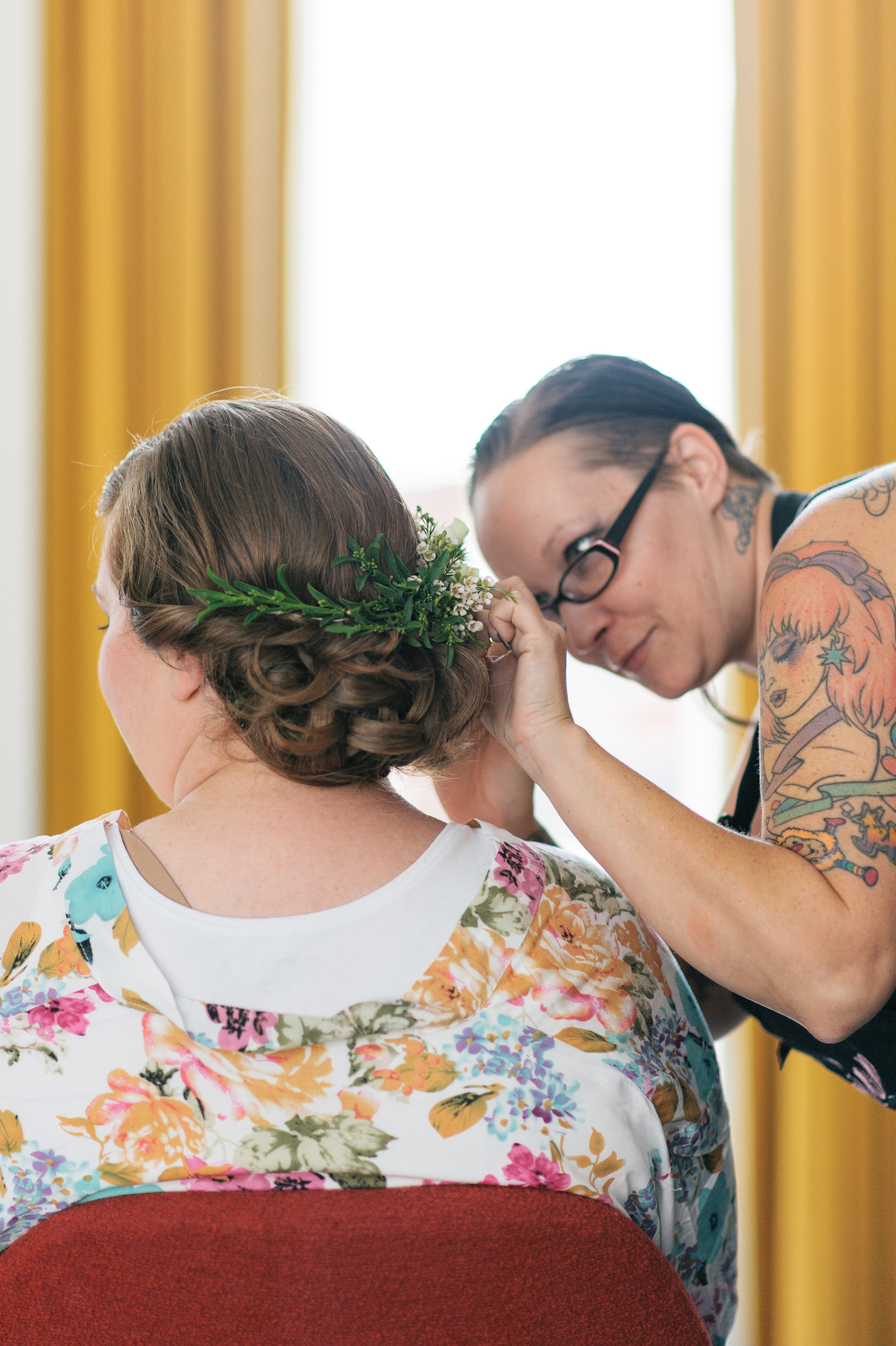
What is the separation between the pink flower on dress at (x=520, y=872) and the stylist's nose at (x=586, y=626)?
0.64m

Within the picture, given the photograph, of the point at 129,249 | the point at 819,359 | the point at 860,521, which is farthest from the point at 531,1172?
the point at 129,249

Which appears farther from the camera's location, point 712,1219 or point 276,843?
point 712,1219

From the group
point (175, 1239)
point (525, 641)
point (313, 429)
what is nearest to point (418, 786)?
point (525, 641)

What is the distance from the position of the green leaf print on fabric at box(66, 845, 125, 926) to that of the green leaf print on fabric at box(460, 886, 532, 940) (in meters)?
0.28

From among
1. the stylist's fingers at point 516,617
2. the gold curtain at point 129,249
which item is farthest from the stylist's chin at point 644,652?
the gold curtain at point 129,249

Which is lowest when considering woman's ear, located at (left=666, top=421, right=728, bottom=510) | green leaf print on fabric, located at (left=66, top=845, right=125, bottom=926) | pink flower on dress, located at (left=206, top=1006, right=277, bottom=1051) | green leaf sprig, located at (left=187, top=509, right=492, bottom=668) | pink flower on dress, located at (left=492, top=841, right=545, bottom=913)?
pink flower on dress, located at (left=206, top=1006, right=277, bottom=1051)

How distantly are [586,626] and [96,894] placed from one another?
3.14 feet

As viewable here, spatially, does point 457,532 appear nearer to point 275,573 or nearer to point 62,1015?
point 275,573

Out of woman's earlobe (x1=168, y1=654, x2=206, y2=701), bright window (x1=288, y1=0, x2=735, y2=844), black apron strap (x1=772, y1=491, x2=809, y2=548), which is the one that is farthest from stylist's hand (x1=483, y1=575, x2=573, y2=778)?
bright window (x1=288, y1=0, x2=735, y2=844)

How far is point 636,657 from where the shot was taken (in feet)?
5.25

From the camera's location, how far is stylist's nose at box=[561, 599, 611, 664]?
1553 mm

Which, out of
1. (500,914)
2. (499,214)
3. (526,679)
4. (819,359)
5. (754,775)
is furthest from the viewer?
(499,214)

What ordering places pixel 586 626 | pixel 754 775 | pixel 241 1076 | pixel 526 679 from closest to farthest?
1. pixel 241 1076
2. pixel 526 679
3. pixel 754 775
4. pixel 586 626

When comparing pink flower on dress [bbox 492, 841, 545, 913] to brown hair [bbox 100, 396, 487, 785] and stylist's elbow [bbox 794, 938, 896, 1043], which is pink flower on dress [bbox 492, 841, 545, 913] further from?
stylist's elbow [bbox 794, 938, 896, 1043]
